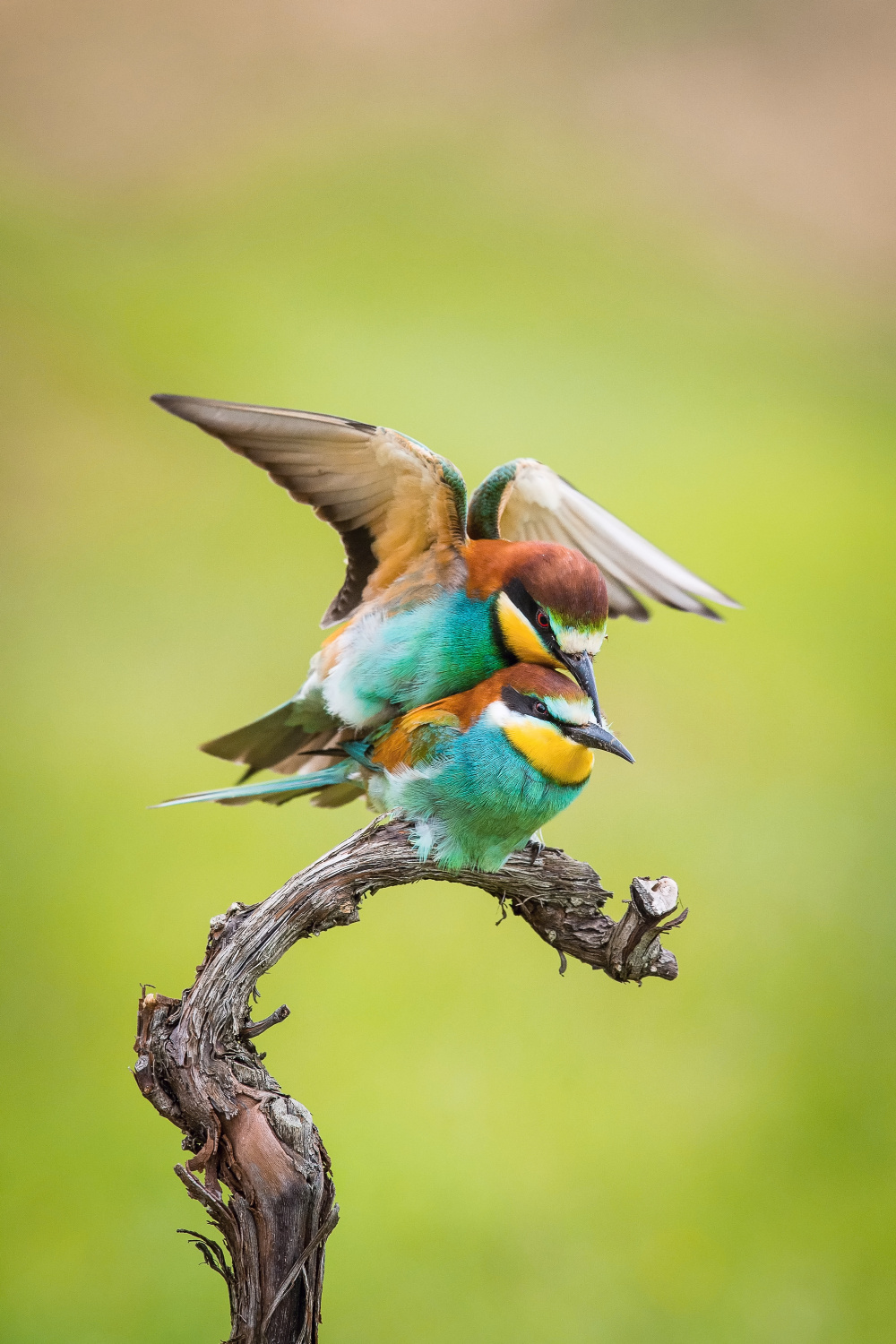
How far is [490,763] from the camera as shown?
141 centimetres

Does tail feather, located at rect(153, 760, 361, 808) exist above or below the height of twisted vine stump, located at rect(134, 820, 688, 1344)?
above

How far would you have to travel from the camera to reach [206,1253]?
1.28 m

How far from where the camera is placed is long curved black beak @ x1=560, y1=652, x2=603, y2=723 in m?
1.41

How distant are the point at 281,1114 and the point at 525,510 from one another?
0.97m

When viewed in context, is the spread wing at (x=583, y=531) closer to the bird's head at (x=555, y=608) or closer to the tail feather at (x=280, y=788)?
the bird's head at (x=555, y=608)

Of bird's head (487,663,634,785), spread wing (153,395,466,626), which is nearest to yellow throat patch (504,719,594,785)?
bird's head (487,663,634,785)

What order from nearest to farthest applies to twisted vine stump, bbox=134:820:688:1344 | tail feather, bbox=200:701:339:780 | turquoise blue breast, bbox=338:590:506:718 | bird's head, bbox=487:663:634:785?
twisted vine stump, bbox=134:820:688:1344
bird's head, bbox=487:663:634:785
turquoise blue breast, bbox=338:590:506:718
tail feather, bbox=200:701:339:780

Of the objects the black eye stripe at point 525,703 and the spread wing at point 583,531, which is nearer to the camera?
the black eye stripe at point 525,703

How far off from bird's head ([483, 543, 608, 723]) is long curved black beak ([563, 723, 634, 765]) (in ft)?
0.14

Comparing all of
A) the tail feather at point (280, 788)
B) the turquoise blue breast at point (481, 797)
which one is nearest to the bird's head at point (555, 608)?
the turquoise blue breast at point (481, 797)

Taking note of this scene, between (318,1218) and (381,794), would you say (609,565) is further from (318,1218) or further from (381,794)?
(318,1218)

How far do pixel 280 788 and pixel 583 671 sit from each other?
454 mm

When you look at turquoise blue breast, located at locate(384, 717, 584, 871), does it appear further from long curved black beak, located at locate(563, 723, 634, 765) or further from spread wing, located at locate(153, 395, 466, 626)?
spread wing, located at locate(153, 395, 466, 626)

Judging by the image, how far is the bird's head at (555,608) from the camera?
1387 millimetres
